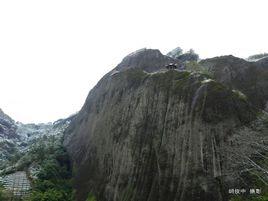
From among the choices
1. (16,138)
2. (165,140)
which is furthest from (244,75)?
(16,138)

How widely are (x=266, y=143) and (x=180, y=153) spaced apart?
8.55 meters

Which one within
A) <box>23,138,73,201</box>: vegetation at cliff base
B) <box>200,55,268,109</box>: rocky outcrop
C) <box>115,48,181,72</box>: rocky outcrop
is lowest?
<box>23,138,73,201</box>: vegetation at cliff base

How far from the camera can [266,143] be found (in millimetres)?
36188

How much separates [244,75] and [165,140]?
20.7 meters

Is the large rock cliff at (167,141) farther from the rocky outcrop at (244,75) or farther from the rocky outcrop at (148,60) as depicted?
the rocky outcrop at (148,60)

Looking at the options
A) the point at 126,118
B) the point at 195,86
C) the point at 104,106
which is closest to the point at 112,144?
the point at 126,118

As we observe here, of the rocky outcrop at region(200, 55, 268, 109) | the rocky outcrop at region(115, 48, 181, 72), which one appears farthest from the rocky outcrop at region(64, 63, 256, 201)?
the rocky outcrop at region(115, 48, 181, 72)

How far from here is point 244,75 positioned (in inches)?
2265

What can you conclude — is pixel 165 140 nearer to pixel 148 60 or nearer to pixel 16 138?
pixel 148 60

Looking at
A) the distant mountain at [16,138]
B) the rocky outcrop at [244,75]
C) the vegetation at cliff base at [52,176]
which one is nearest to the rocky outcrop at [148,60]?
the rocky outcrop at [244,75]

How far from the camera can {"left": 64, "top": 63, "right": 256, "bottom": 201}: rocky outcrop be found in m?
37.4

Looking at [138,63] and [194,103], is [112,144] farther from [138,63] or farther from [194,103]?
[138,63]

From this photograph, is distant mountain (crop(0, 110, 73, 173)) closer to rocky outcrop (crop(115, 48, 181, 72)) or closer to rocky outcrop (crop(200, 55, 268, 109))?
rocky outcrop (crop(115, 48, 181, 72))

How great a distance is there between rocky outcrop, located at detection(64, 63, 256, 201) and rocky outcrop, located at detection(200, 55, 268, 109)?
11.2 meters
